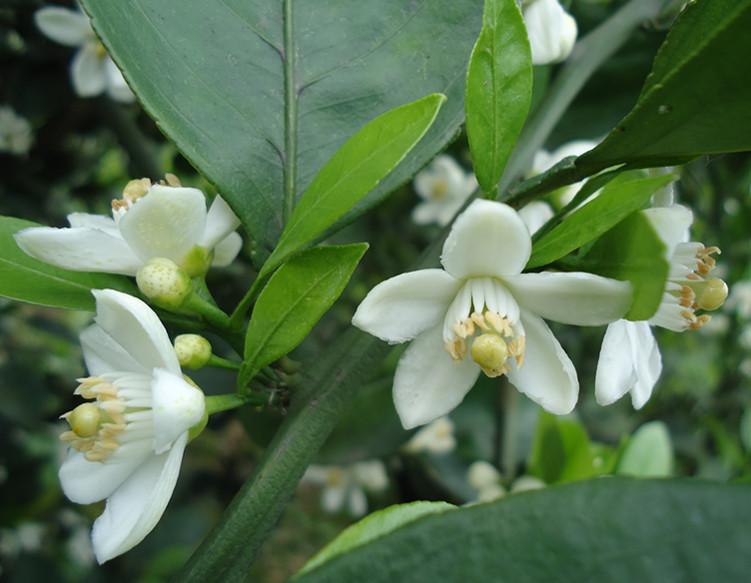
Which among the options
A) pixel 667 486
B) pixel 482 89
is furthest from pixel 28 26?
pixel 667 486

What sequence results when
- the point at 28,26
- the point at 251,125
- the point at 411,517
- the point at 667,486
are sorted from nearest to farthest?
the point at 667,486
the point at 411,517
the point at 251,125
the point at 28,26

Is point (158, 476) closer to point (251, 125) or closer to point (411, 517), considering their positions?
point (411, 517)

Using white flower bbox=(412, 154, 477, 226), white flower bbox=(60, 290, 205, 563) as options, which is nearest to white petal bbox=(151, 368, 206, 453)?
white flower bbox=(60, 290, 205, 563)

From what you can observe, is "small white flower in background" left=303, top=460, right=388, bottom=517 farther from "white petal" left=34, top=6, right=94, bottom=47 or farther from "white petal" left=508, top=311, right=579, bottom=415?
"white petal" left=508, top=311, right=579, bottom=415

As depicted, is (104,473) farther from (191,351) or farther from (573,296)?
(573,296)

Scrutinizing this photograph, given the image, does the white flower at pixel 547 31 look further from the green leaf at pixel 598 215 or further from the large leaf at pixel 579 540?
the large leaf at pixel 579 540

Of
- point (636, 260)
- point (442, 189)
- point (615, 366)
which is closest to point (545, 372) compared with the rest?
point (615, 366)

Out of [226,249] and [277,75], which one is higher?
[277,75]
